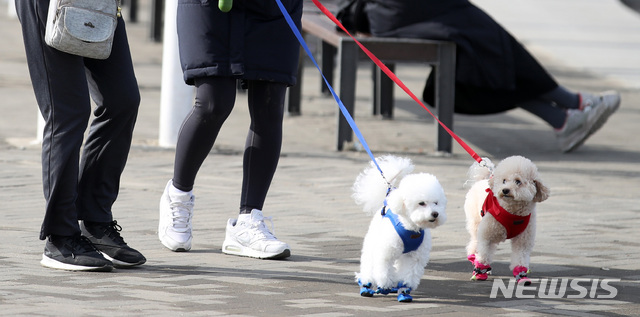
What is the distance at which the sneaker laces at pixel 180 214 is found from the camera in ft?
16.4

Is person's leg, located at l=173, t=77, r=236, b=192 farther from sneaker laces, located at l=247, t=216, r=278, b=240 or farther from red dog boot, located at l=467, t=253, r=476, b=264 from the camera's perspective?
red dog boot, located at l=467, t=253, r=476, b=264

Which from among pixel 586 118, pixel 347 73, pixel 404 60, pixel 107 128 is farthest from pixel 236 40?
pixel 586 118

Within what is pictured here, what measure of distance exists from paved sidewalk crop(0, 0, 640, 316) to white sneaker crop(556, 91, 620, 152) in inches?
5.6

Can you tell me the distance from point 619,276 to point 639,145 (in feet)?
16.4

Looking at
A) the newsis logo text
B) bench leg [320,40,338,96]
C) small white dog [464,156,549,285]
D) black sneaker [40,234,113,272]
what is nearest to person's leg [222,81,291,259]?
black sneaker [40,234,113,272]

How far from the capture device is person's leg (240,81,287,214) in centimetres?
496

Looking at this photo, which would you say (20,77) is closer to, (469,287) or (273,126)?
(273,126)

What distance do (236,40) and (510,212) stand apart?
54.2 inches

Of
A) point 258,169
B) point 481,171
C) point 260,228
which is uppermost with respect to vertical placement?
point 481,171

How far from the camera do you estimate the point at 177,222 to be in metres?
5.01

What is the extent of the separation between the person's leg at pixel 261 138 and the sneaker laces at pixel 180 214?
0.28 metres

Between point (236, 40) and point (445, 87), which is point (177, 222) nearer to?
point (236, 40)

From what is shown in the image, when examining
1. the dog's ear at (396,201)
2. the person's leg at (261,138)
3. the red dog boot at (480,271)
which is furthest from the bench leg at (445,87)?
the dog's ear at (396,201)

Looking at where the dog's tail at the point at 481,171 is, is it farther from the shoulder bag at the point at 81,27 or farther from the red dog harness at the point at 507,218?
the shoulder bag at the point at 81,27
